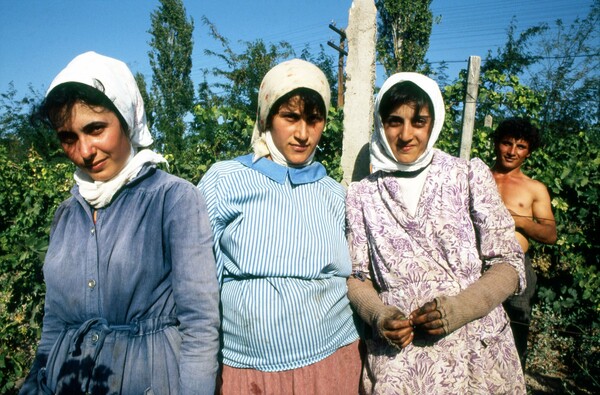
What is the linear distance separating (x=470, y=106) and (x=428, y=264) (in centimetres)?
268

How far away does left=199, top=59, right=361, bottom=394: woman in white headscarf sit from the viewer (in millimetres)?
1565

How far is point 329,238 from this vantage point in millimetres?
1719

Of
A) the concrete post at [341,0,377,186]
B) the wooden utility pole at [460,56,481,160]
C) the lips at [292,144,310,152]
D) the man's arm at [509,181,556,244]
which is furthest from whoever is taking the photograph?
Result: the wooden utility pole at [460,56,481,160]

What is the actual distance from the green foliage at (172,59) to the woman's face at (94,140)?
1117 inches

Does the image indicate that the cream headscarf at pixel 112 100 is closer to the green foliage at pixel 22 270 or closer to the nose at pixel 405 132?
the nose at pixel 405 132

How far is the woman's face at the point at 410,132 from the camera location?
1831 millimetres

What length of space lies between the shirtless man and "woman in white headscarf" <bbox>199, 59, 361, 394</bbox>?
1.99 m

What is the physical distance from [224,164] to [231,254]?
1.36 ft

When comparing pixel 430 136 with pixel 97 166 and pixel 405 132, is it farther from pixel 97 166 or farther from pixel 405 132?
pixel 97 166

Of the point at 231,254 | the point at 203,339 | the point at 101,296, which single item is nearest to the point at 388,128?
the point at 231,254

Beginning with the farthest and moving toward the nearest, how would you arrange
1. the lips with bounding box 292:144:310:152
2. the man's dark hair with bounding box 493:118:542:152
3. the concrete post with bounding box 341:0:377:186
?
1. the man's dark hair with bounding box 493:118:542:152
2. the concrete post with bounding box 341:0:377:186
3. the lips with bounding box 292:144:310:152

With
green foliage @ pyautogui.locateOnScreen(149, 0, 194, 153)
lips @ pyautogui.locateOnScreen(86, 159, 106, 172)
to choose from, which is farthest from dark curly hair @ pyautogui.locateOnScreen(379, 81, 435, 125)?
green foliage @ pyautogui.locateOnScreen(149, 0, 194, 153)

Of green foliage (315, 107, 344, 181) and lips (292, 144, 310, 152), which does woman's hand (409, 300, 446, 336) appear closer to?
lips (292, 144, 310, 152)

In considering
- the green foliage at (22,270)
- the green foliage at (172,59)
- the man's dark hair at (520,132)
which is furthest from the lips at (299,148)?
the green foliage at (172,59)
